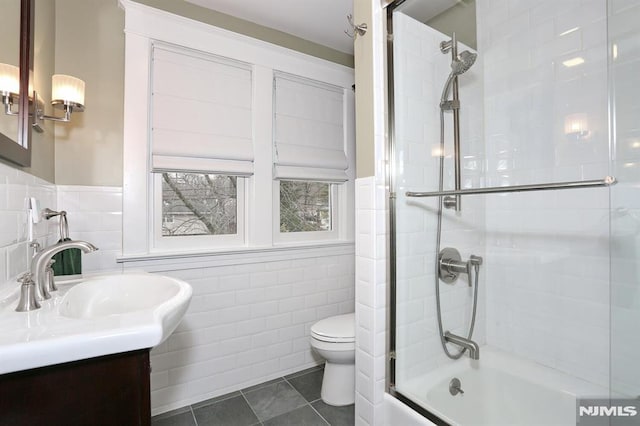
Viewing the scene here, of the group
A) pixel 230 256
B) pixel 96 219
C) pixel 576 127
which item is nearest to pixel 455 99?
pixel 576 127

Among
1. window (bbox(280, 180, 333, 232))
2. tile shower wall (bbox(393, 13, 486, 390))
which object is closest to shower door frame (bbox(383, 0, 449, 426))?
tile shower wall (bbox(393, 13, 486, 390))

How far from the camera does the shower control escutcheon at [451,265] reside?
165 cm

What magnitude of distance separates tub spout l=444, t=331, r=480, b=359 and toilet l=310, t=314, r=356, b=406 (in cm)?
51

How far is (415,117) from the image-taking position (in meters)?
1.57

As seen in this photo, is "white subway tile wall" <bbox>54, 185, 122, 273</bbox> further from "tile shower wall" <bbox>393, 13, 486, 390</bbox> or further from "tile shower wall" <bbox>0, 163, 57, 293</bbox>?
"tile shower wall" <bbox>393, 13, 486, 390</bbox>

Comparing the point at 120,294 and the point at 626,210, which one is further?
the point at 120,294

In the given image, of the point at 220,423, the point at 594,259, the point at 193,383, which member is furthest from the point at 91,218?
the point at 594,259

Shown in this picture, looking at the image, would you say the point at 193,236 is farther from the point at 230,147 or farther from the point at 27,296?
the point at 27,296

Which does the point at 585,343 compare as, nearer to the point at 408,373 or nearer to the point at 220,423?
the point at 408,373

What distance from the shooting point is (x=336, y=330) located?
1926 millimetres

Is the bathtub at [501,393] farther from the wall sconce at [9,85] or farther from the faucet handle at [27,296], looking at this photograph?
the wall sconce at [9,85]

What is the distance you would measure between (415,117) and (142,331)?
142cm

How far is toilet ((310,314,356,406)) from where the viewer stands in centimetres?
184

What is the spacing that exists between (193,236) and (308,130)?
1.13 metres
